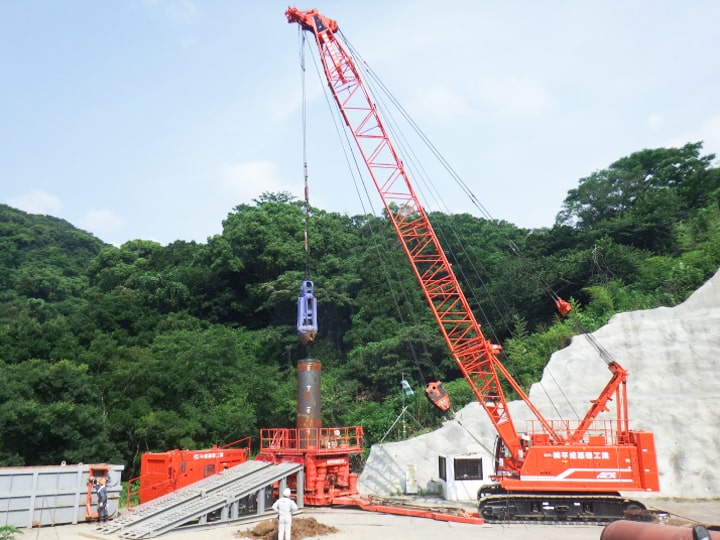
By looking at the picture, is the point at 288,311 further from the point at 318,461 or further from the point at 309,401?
the point at 318,461

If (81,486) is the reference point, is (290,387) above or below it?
above

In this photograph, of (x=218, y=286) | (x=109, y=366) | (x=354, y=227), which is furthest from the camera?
(x=354, y=227)

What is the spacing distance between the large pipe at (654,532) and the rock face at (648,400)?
18576 mm

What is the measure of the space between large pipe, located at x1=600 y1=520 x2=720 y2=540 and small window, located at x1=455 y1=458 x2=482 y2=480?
1828cm

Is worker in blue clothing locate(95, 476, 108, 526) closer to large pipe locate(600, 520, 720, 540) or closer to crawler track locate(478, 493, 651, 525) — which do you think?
crawler track locate(478, 493, 651, 525)

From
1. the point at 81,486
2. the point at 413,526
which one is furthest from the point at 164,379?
the point at 413,526

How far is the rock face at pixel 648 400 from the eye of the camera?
24.7 metres

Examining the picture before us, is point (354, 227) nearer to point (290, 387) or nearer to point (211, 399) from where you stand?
point (290, 387)

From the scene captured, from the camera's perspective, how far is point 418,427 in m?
34.1

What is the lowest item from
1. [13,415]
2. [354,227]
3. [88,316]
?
[13,415]

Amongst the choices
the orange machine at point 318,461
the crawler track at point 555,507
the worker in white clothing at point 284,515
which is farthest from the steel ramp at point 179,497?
the crawler track at point 555,507

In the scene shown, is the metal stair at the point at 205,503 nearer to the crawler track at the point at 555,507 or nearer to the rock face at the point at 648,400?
the crawler track at the point at 555,507

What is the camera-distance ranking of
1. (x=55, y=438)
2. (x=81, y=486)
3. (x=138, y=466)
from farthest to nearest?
(x=138, y=466), (x=55, y=438), (x=81, y=486)

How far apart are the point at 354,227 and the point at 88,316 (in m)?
28.7
